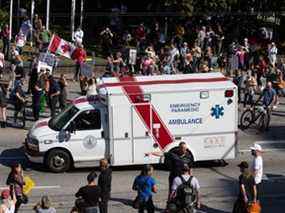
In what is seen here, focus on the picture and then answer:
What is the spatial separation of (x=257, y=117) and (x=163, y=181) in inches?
269

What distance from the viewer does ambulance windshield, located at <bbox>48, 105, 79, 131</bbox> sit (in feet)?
73.5

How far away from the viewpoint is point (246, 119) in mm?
27609

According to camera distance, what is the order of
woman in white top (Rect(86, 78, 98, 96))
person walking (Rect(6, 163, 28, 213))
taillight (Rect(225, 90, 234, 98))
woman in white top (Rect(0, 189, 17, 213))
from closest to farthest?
woman in white top (Rect(0, 189, 17, 213))
person walking (Rect(6, 163, 28, 213))
taillight (Rect(225, 90, 234, 98))
woman in white top (Rect(86, 78, 98, 96))

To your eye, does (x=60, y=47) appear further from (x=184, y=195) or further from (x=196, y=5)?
(x=184, y=195)

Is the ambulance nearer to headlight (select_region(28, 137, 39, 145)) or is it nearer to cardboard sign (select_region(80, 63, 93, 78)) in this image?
headlight (select_region(28, 137, 39, 145))

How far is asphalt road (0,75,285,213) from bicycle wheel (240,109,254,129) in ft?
5.04

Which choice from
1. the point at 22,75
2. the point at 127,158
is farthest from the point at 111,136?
the point at 22,75

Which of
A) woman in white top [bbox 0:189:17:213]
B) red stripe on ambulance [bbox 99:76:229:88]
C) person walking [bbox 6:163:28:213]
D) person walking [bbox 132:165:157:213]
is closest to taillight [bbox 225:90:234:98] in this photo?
red stripe on ambulance [bbox 99:76:229:88]

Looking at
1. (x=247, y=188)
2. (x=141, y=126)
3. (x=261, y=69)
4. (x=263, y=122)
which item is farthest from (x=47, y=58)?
(x=247, y=188)

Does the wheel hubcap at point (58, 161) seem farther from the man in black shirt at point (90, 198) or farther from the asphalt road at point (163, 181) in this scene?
the man in black shirt at point (90, 198)

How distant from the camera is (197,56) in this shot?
35.4 metres

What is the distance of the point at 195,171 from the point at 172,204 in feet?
20.8

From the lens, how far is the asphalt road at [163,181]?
64.8 feet

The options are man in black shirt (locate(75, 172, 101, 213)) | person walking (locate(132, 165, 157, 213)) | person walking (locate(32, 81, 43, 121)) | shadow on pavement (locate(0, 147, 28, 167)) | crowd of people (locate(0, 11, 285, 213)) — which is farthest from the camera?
person walking (locate(32, 81, 43, 121))
